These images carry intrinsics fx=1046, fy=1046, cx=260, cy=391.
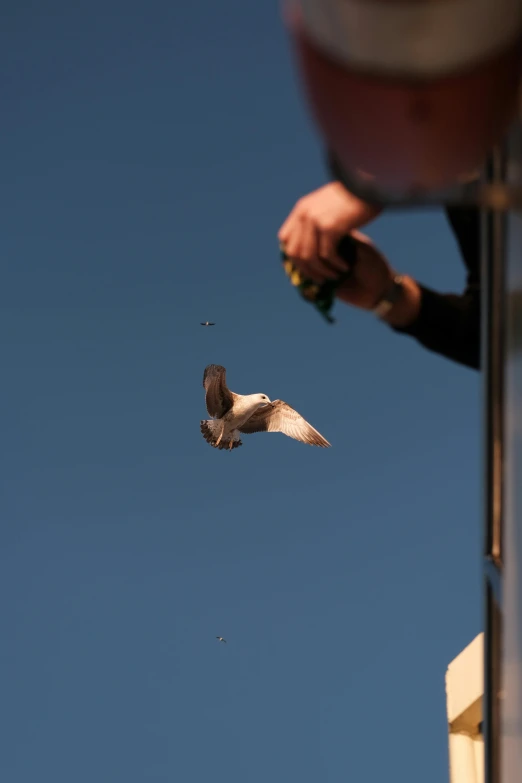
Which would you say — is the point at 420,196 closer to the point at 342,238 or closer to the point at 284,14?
the point at 284,14

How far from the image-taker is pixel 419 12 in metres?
1.01

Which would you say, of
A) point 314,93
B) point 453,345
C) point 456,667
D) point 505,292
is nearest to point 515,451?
point 505,292

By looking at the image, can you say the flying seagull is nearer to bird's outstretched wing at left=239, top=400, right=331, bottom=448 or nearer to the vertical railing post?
bird's outstretched wing at left=239, top=400, right=331, bottom=448

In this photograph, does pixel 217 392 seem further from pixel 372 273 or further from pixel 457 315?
pixel 372 273

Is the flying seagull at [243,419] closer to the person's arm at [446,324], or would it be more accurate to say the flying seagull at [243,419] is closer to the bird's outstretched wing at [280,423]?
the bird's outstretched wing at [280,423]

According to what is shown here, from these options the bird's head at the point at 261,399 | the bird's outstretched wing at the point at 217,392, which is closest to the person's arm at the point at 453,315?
the bird's outstretched wing at the point at 217,392

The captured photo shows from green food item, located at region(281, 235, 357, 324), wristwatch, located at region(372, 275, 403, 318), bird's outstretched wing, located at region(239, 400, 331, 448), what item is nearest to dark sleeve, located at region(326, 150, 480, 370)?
wristwatch, located at region(372, 275, 403, 318)

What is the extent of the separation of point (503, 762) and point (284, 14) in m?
1.54

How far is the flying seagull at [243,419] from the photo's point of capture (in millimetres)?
13334

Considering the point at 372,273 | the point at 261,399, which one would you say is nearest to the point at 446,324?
the point at 372,273

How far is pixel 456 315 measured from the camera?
7.75 feet

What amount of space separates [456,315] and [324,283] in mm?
521

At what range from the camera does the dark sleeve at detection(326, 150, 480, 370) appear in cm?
233

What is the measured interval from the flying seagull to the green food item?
11.0m
